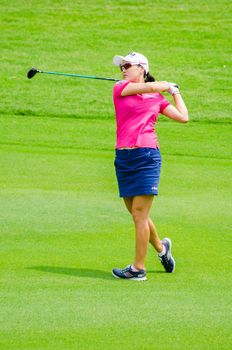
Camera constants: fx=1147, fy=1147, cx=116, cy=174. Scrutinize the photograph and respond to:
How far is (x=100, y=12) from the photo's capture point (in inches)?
1257

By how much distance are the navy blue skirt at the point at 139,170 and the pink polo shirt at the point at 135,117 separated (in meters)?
0.07

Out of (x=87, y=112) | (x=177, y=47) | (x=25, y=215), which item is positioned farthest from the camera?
(x=177, y=47)

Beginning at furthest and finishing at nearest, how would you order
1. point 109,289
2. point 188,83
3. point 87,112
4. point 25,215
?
point 188,83, point 87,112, point 25,215, point 109,289

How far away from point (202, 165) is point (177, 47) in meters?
12.8

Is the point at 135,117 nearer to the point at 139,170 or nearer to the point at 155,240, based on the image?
the point at 139,170

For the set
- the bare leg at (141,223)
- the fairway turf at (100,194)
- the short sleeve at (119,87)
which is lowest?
the fairway turf at (100,194)

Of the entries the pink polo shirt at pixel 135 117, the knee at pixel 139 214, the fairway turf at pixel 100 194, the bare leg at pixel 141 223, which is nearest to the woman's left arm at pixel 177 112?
the pink polo shirt at pixel 135 117

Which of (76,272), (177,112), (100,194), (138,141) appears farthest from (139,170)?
(100,194)

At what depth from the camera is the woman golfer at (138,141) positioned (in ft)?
31.4

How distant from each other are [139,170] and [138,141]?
0.80 ft

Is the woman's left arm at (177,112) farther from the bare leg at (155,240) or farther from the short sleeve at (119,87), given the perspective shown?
the bare leg at (155,240)

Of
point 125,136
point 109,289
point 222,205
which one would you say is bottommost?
point 222,205

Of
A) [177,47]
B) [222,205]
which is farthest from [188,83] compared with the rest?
[222,205]

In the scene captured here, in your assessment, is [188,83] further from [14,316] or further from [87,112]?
A: [14,316]
